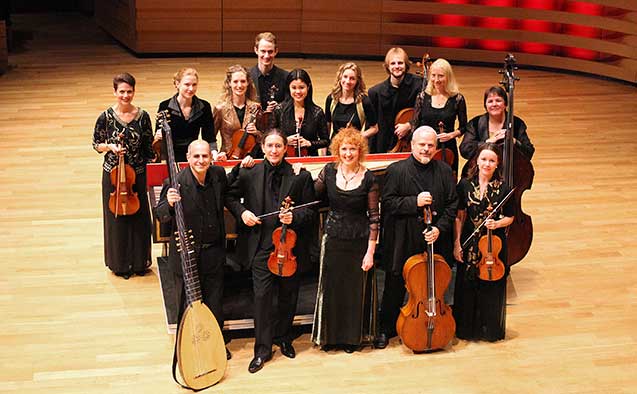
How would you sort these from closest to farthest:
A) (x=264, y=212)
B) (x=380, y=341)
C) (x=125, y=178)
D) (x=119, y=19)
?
(x=264, y=212)
(x=380, y=341)
(x=125, y=178)
(x=119, y=19)

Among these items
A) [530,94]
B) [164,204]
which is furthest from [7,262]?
[530,94]

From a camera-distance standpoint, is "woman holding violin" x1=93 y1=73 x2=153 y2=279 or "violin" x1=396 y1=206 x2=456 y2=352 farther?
"woman holding violin" x1=93 y1=73 x2=153 y2=279

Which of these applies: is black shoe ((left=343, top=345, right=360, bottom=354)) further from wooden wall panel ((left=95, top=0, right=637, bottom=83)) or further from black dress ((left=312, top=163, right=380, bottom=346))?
wooden wall panel ((left=95, top=0, right=637, bottom=83))

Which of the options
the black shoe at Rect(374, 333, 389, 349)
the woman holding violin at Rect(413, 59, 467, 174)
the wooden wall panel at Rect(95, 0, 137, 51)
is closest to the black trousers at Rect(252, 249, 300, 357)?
the black shoe at Rect(374, 333, 389, 349)

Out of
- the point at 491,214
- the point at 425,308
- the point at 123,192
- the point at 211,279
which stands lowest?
the point at 425,308

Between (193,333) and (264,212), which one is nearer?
(193,333)

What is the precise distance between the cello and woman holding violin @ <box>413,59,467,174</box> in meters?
0.41

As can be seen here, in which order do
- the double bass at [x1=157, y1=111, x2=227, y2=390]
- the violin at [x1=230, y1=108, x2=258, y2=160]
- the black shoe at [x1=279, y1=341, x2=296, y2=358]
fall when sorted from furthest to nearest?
the violin at [x1=230, y1=108, x2=258, y2=160] < the black shoe at [x1=279, y1=341, x2=296, y2=358] < the double bass at [x1=157, y1=111, x2=227, y2=390]

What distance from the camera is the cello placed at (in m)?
6.05

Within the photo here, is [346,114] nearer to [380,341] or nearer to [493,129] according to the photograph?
[493,129]

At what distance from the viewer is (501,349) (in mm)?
5773

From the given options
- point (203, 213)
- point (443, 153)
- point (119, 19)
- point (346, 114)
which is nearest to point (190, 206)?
point (203, 213)

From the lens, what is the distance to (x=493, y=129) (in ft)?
20.7

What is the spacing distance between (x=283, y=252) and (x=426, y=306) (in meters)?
0.84
